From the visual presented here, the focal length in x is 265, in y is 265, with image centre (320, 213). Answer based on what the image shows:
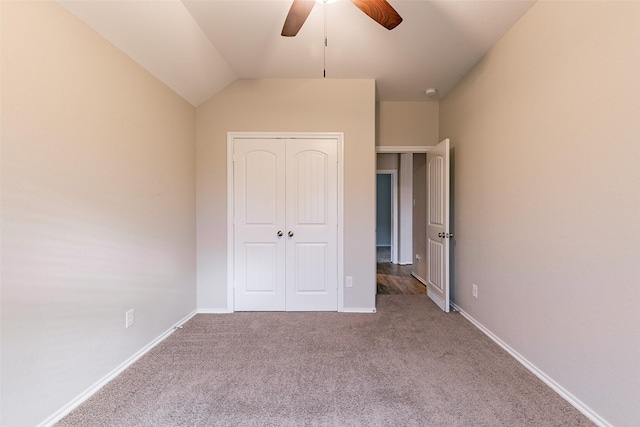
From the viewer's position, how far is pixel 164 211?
2.37 meters

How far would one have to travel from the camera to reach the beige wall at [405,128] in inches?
135

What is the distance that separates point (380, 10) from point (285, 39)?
103cm

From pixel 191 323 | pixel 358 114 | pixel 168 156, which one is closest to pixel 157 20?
pixel 168 156

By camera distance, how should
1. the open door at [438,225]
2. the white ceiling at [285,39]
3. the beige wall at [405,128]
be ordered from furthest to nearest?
the beige wall at [405,128]
the open door at [438,225]
the white ceiling at [285,39]

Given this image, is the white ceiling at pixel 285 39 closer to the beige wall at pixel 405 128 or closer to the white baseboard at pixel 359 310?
the beige wall at pixel 405 128

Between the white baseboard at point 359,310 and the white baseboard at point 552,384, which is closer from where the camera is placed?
the white baseboard at point 552,384

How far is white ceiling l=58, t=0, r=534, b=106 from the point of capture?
182cm

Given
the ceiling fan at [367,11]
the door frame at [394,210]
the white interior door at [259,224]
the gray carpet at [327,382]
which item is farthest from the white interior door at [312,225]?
the door frame at [394,210]

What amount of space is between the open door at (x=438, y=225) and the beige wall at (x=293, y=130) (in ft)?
2.57

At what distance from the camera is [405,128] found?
3.44 metres

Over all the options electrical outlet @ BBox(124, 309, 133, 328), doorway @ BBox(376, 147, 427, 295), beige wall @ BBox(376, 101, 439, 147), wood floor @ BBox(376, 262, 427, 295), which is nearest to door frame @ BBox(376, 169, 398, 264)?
doorway @ BBox(376, 147, 427, 295)

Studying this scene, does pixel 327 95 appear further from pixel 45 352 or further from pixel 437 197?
pixel 45 352

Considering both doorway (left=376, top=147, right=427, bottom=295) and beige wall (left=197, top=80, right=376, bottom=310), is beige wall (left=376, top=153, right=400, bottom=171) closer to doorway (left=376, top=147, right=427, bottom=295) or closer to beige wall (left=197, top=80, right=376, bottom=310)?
doorway (left=376, top=147, right=427, bottom=295)

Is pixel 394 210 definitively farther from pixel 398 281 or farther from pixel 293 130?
pixel 293 130
